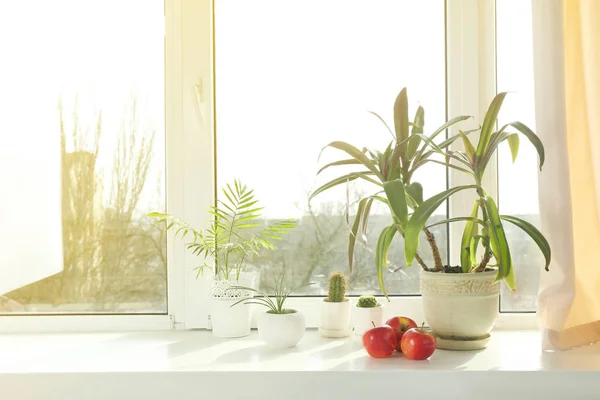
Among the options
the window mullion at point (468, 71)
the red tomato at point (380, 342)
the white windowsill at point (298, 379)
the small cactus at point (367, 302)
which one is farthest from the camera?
the window mullion at point (468, 71)

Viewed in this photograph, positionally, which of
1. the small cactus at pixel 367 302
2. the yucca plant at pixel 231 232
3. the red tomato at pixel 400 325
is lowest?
the red tomato at pixel 400 325

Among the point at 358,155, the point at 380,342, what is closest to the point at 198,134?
the point at 358,155

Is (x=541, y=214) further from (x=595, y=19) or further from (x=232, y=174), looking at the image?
(x=232, y=174)

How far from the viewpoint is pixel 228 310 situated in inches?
80.8

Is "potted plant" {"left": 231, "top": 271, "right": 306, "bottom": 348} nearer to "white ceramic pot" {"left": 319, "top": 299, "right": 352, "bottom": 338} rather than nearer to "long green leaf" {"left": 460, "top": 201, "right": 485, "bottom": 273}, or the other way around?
"white ceramic pot" {"left": 319, "top": 299, "right": 352, "bottom": 338}

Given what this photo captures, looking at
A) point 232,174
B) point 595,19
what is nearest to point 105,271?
point 232,174

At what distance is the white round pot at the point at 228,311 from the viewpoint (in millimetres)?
2053

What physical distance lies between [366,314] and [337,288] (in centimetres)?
12

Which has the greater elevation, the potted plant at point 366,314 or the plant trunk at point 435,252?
the plant trunk at point 435,252

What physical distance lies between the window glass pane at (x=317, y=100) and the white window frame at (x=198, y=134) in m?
0.05

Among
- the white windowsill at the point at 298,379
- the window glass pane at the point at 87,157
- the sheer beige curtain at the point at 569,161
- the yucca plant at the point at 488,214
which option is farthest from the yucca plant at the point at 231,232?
the sheer beige curtain at the point at 569,161

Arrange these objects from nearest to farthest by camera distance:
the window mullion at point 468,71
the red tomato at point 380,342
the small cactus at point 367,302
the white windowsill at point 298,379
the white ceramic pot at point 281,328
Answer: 1. the white windowsill at point 298,379
2. the red tomato at point 380,342
3. the white ceramic pot at point 281,328
4. the small cactus at point 367,302
5. the window mullion at point 468,71

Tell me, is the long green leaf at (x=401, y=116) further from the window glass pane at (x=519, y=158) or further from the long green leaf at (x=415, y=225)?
the window glass pane at (x=519, y=158)

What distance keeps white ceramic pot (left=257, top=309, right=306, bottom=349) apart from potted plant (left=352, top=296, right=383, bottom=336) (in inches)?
7.9
